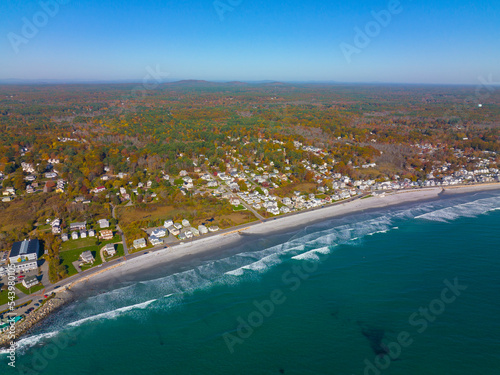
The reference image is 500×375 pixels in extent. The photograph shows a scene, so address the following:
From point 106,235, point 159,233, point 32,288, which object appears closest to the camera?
point 32,288

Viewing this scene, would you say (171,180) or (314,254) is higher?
(171,180)

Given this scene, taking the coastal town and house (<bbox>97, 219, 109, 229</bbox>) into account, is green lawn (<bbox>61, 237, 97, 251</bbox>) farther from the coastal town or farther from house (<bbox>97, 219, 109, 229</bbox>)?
house (<bbox>97, 219, 109, 229</bbox>)

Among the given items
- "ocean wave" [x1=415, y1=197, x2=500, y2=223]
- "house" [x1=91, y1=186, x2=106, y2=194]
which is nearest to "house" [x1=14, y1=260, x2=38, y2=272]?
"house" [x1=91, y1=186, x2=106, y2=194]

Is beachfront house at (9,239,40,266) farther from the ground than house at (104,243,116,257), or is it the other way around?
beachfront house at (9,239,40,266)

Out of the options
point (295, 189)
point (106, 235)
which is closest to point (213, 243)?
point (106, 235)

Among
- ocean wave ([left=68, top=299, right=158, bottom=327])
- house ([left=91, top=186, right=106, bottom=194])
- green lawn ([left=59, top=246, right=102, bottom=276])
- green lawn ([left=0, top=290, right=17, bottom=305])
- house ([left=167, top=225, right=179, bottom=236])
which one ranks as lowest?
ocean wave ([left=68, top=299, right=158, bottom=327])

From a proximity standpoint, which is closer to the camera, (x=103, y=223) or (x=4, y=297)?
(x=4, y=297)

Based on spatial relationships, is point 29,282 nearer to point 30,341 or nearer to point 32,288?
point 32,288

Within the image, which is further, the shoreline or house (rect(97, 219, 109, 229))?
house (rect(97, 219, 109, 229))
